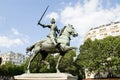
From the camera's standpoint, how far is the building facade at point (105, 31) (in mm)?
100938

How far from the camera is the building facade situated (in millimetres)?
100938

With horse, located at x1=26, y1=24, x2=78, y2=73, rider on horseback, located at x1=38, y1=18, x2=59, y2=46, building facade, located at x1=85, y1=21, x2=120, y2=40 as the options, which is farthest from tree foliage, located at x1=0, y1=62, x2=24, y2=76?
horse, located at x1=26, y1=24, x2=78, y2=73

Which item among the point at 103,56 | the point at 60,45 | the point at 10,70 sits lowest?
the point at 60,45

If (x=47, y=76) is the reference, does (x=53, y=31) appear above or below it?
above

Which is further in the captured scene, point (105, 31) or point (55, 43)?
point (105, 31)

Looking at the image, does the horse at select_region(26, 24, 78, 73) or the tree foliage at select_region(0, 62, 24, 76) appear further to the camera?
the tree foliage at select_region(0, 62, 24, 76)

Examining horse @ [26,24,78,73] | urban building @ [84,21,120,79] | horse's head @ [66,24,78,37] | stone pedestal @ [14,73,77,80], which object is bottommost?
stone pedestal @ [14,73,77,80]

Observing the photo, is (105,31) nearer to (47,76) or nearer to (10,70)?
(10,70)

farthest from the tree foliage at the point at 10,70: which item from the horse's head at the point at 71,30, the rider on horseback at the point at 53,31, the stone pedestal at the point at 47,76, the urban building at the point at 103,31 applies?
the stone pedestal at the point at 47,76

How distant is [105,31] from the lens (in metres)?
104

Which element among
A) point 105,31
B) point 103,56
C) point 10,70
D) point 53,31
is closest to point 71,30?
point 53,31

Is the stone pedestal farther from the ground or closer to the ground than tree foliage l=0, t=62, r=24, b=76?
closer to the ground

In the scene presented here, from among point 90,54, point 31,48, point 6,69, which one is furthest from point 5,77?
point 31,48

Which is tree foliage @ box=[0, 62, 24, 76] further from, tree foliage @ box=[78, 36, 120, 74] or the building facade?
tree foliage @ box=[78, 36, 120, 74]
